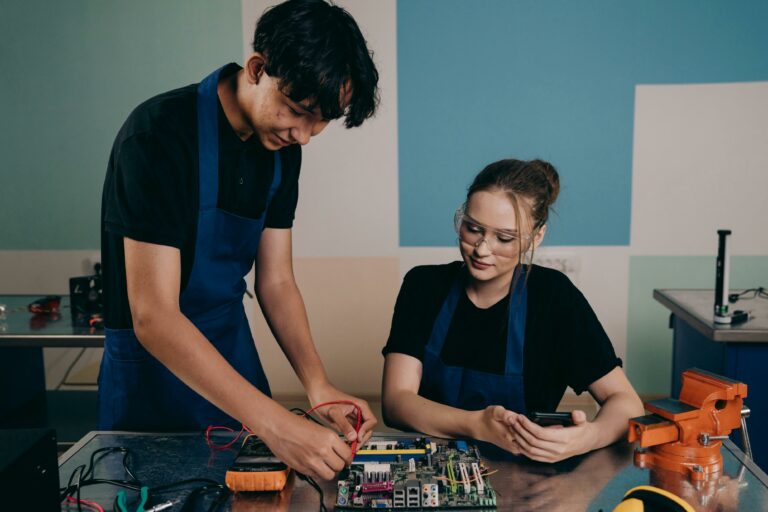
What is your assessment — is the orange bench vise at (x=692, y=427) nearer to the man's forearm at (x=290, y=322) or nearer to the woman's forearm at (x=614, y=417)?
the woman's forearm at (x=614, y=417)

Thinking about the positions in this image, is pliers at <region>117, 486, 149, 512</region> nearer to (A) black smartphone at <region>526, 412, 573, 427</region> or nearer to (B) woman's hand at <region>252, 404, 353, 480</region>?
(B) woman's hand at <region>252, 404, 353, 480</region>

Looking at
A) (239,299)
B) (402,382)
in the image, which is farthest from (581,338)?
(239,299)

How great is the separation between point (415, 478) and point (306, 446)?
19cm

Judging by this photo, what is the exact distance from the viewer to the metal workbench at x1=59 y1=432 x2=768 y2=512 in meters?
1.07

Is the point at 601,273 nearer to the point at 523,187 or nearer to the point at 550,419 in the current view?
the point at 523,187

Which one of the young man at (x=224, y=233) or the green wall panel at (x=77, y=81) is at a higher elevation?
the green wall panel at (x=77, y=81)

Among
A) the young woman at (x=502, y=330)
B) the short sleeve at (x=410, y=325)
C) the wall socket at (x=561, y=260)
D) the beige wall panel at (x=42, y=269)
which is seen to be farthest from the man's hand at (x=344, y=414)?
the beige wall panel at (x=42, y=269)

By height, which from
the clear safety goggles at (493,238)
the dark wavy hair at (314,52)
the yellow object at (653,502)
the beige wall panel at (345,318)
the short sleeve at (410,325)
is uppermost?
the dark wavy hair at (314,52)

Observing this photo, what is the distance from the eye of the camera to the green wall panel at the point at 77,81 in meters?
3.33

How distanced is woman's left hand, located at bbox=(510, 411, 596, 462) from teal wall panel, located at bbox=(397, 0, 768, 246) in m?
2.15

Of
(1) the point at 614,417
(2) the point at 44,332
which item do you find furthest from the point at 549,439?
(2) the point at 44,332

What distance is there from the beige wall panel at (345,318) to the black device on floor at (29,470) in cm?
251

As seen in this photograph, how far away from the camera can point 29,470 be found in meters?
0.87

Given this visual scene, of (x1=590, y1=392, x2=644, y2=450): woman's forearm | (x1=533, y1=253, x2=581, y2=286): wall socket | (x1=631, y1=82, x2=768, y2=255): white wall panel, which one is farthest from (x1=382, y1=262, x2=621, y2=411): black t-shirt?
(x1=631, y1=82, x2=768, y2=255): white wall panel
